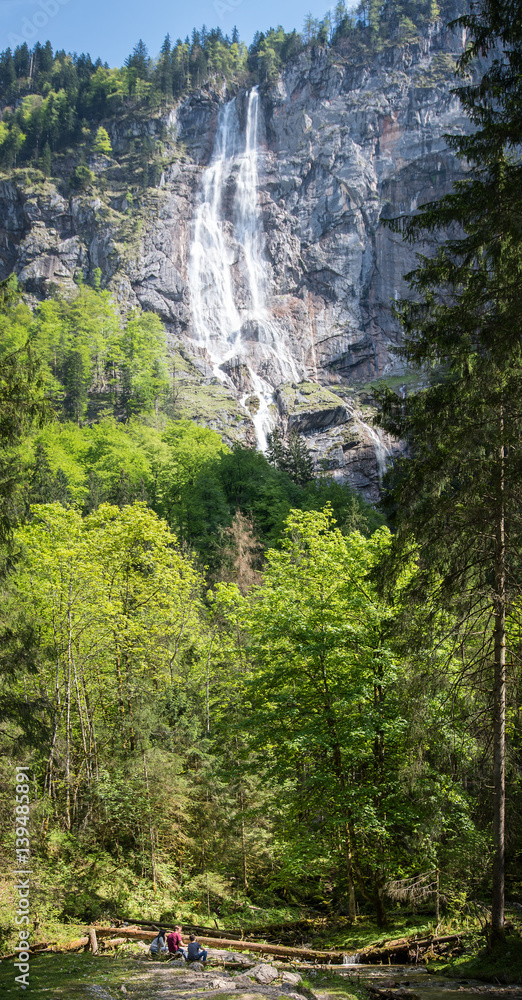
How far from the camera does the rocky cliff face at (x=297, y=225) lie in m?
77.1

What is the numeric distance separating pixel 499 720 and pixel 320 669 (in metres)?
5.47

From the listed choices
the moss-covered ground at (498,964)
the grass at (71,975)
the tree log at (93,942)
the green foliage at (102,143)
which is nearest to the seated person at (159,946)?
the grass at (71,975)

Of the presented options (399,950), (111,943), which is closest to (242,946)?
(111,943)

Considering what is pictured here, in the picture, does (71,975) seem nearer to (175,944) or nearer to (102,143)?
(175,944)

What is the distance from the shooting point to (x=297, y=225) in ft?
289

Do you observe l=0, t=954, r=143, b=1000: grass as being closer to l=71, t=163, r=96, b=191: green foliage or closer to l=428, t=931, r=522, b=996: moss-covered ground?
l=428, t=931, r=522, b=996: moss-covered ground

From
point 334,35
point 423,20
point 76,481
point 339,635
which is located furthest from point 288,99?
point 339,635

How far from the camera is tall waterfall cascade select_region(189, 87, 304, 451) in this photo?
74.5m

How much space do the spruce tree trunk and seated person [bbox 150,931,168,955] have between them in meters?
6.25

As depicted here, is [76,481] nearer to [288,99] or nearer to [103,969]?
[103,969]

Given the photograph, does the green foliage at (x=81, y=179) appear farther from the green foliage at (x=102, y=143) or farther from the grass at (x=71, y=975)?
the grass at (x=71, y=975)

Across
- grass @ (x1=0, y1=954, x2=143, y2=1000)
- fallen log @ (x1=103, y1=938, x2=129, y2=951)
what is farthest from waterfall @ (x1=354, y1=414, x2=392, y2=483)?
grass @ (x1=0, y1=954, x2=143, y2=1000)

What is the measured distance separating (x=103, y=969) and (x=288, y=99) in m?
113

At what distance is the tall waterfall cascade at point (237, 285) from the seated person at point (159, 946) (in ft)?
181
